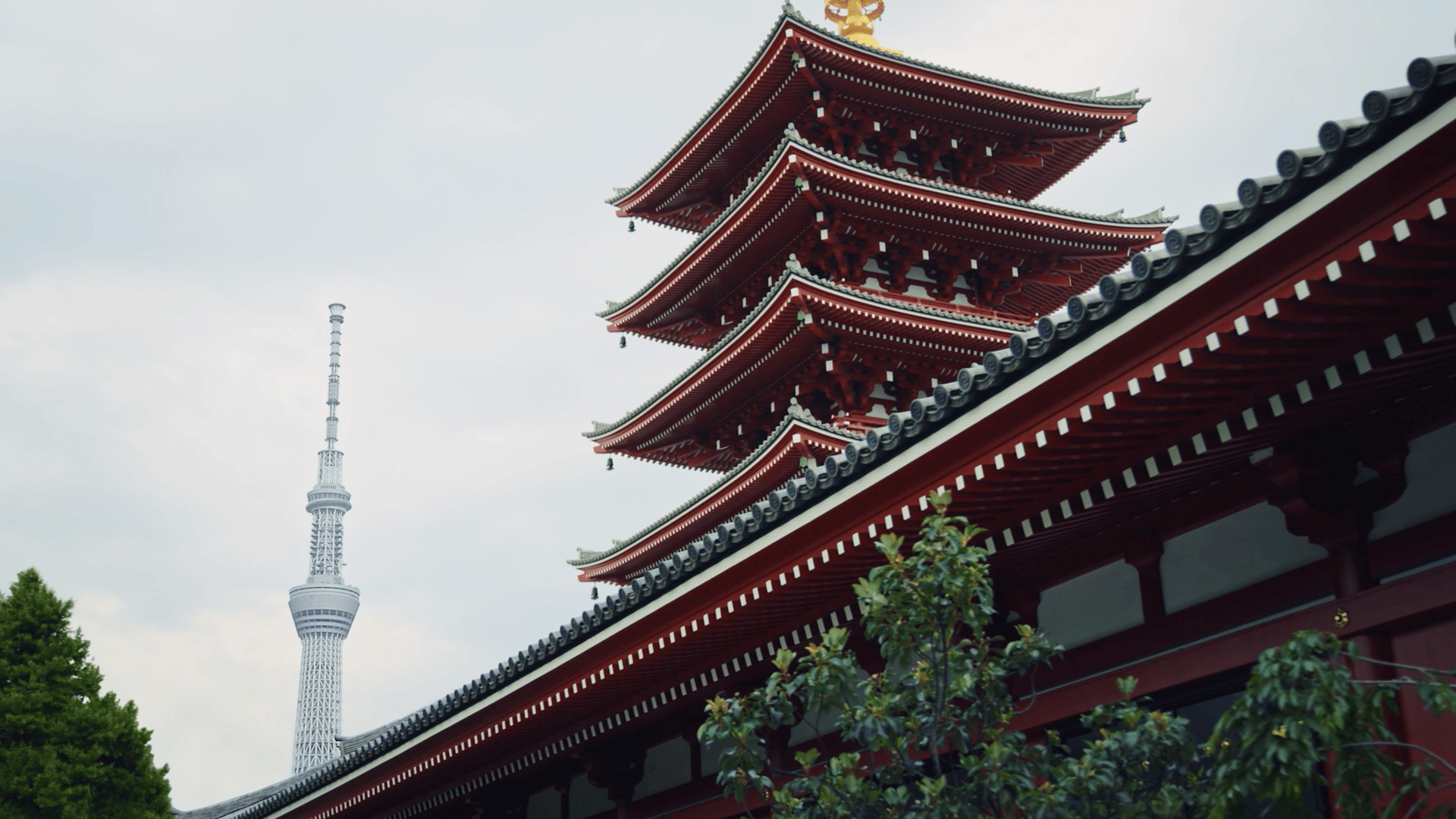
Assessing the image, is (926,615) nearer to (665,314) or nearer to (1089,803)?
(1089,803)

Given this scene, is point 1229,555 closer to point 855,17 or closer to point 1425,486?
point 1425,486

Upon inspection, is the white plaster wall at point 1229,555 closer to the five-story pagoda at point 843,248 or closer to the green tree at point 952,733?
the green tree at point 952,733

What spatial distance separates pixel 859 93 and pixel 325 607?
119 meters

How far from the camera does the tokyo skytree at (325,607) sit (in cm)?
11912

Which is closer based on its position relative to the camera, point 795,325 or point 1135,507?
point 1135,507

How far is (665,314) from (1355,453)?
16.8 metres

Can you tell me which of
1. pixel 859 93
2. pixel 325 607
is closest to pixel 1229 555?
pixel 859 93

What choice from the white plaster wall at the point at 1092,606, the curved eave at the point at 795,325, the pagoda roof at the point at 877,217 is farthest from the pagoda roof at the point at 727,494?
the white plaster wall at the point at 1092,606

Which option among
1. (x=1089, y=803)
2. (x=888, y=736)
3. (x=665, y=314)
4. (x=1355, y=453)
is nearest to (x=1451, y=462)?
(x=1355, y=453)

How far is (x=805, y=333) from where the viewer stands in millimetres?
18375

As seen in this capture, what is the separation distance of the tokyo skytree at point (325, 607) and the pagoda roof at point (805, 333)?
107 meters

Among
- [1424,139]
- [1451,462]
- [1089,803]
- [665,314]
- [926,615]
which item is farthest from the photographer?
[665,314]

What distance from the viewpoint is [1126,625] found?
8.55 metres

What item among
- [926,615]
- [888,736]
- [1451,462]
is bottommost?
[888,736]
